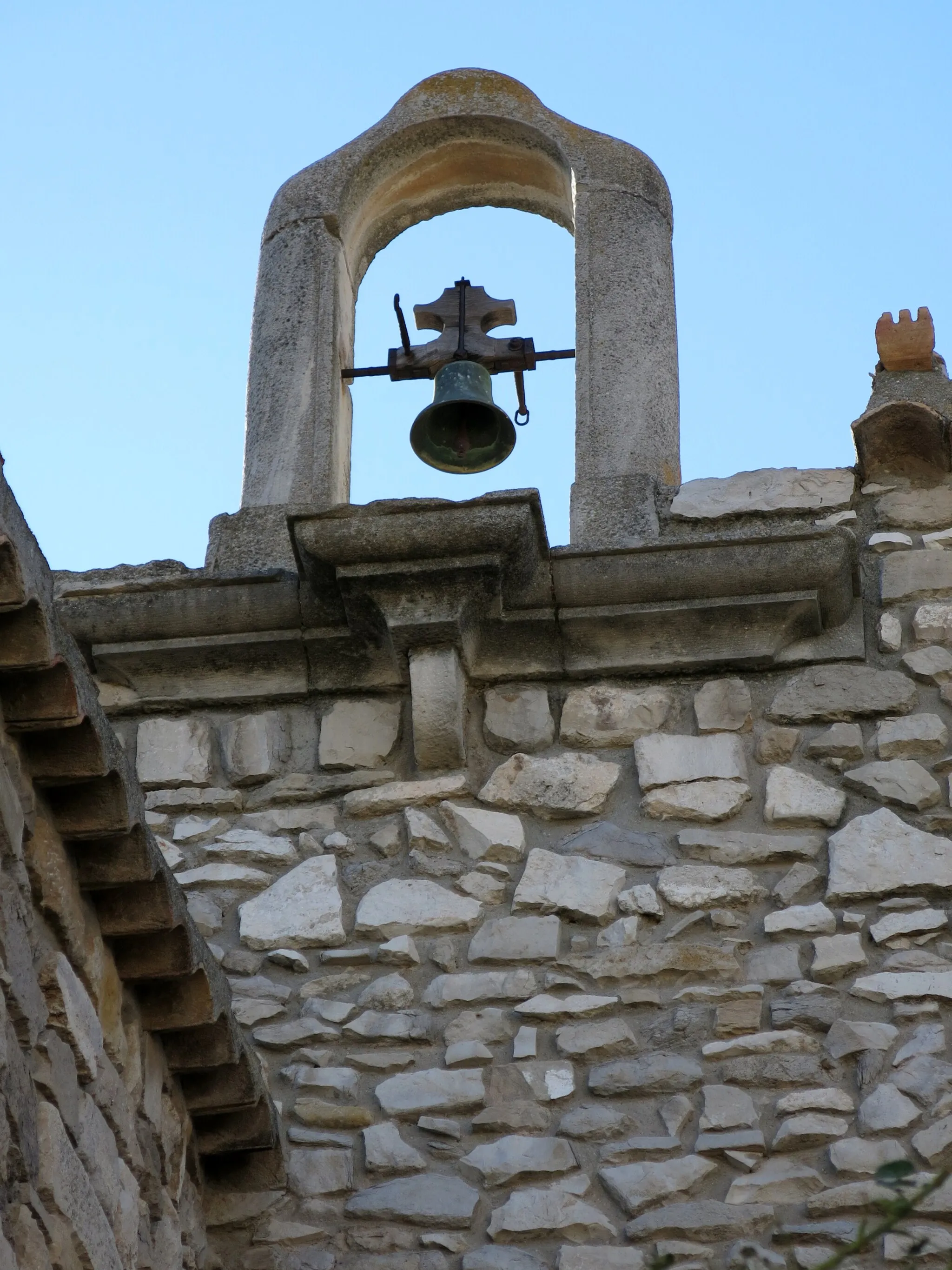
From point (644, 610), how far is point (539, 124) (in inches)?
74.1

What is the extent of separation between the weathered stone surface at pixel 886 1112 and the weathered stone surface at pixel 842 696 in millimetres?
991

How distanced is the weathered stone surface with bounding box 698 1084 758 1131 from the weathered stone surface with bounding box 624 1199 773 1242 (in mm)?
176

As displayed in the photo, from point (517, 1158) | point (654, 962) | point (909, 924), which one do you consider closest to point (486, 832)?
point (654, 962)

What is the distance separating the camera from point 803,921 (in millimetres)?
4344

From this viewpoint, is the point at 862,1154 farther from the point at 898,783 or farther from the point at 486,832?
the point at 486,832

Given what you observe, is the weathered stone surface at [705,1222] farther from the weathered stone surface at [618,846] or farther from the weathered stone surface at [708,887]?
the weathered stone surface at [618,846]

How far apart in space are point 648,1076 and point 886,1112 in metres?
0.46

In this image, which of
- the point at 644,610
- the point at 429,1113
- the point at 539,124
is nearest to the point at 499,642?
the point at 644,610

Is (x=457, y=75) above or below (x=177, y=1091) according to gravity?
above

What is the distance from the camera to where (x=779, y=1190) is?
388cm

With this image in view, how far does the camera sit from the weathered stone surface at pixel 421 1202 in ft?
12.8

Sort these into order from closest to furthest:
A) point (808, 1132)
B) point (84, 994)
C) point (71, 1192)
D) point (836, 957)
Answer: point (71, 1192) < point (84, 994) < point (808, 1132) < point (836, 957)

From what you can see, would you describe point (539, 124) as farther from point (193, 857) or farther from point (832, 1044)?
point (832, 1044)

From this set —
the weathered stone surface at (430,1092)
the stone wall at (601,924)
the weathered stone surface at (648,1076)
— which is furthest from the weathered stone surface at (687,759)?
the weathered stone surface at (430,1092)
